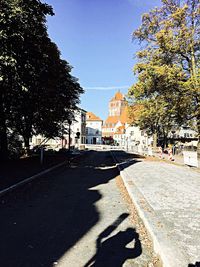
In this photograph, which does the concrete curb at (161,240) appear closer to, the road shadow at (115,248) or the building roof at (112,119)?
the road shadow at (115,248)

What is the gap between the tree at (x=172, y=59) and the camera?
2430 cm

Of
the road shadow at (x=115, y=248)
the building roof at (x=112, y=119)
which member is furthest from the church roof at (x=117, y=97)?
the road shadow at (x=115, y=248)

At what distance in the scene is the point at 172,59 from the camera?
2597 cm

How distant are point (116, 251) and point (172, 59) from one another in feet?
76.7

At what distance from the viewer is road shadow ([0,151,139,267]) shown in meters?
4.75

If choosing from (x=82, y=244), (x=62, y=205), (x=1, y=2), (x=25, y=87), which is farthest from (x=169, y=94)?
(x=82, y=244)

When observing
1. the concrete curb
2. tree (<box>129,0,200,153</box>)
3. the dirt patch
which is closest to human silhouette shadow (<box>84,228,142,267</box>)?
the dirt patch

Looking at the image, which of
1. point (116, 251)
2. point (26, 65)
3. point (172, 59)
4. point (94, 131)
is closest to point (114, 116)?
point (94, 131)

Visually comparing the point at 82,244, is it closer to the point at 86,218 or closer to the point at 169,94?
A: the point at 86,218

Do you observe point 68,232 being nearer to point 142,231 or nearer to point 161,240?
point 142,231

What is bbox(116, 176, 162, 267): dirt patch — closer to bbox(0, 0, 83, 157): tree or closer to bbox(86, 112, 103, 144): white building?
bbox(0, 0, 83, 157): tree

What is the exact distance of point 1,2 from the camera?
1518 centimetres

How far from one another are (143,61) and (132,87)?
2529 millimetres

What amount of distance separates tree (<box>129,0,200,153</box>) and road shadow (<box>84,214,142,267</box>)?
63.5 feet
